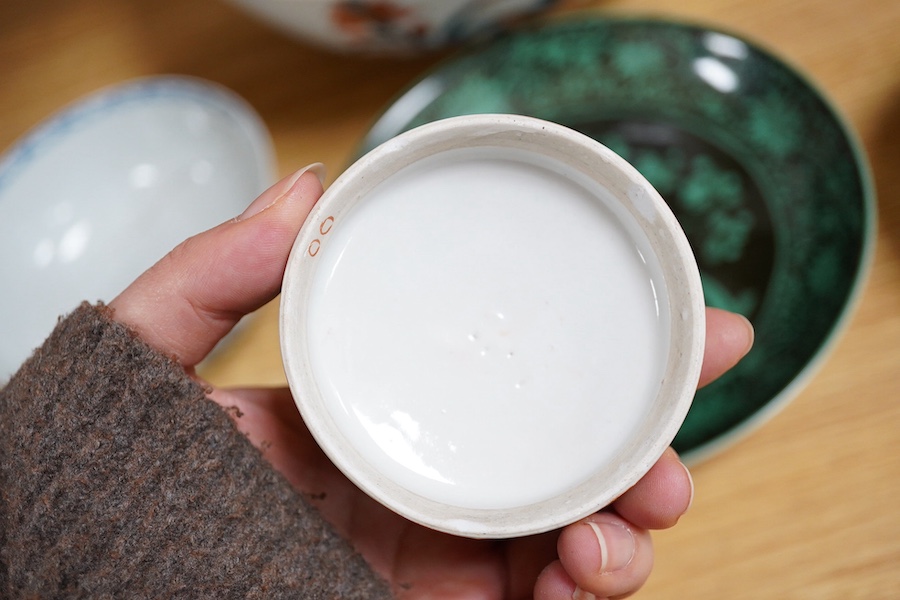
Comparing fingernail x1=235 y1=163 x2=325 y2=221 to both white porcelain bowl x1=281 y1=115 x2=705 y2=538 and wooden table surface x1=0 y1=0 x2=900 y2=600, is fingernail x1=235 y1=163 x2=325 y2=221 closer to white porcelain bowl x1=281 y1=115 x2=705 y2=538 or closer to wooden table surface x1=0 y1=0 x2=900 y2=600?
white porcelain bowl x1=281 y1=115 x2=705 y2=538

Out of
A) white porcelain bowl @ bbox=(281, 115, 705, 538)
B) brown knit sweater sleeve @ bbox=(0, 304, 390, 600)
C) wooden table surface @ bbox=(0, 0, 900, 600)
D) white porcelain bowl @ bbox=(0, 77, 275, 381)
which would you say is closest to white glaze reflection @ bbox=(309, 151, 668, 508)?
white porcelain bowl @ bbox=(281, 115, 705, 538)

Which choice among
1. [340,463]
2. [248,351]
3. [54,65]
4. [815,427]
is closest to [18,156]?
[54,65]

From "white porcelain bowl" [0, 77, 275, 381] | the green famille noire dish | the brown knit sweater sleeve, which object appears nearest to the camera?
the brown knit sweater sleeve

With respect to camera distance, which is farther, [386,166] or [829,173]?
[829,173]

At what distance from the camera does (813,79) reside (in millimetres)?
774

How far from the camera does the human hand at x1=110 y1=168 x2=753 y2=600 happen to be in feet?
1.82

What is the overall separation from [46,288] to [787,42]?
3.10 feet

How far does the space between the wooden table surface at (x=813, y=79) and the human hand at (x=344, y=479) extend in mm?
143

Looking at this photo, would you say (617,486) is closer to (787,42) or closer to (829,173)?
(829,173)

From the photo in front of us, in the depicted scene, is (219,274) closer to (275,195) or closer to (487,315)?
(275,195)

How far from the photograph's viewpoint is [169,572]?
1.67ft

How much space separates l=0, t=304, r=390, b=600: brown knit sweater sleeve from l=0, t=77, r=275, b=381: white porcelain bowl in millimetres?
404

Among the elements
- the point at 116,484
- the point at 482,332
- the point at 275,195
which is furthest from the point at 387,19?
the point at 116,484

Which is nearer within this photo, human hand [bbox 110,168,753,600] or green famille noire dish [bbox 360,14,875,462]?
human hand [bbox 110,168,753,600]
